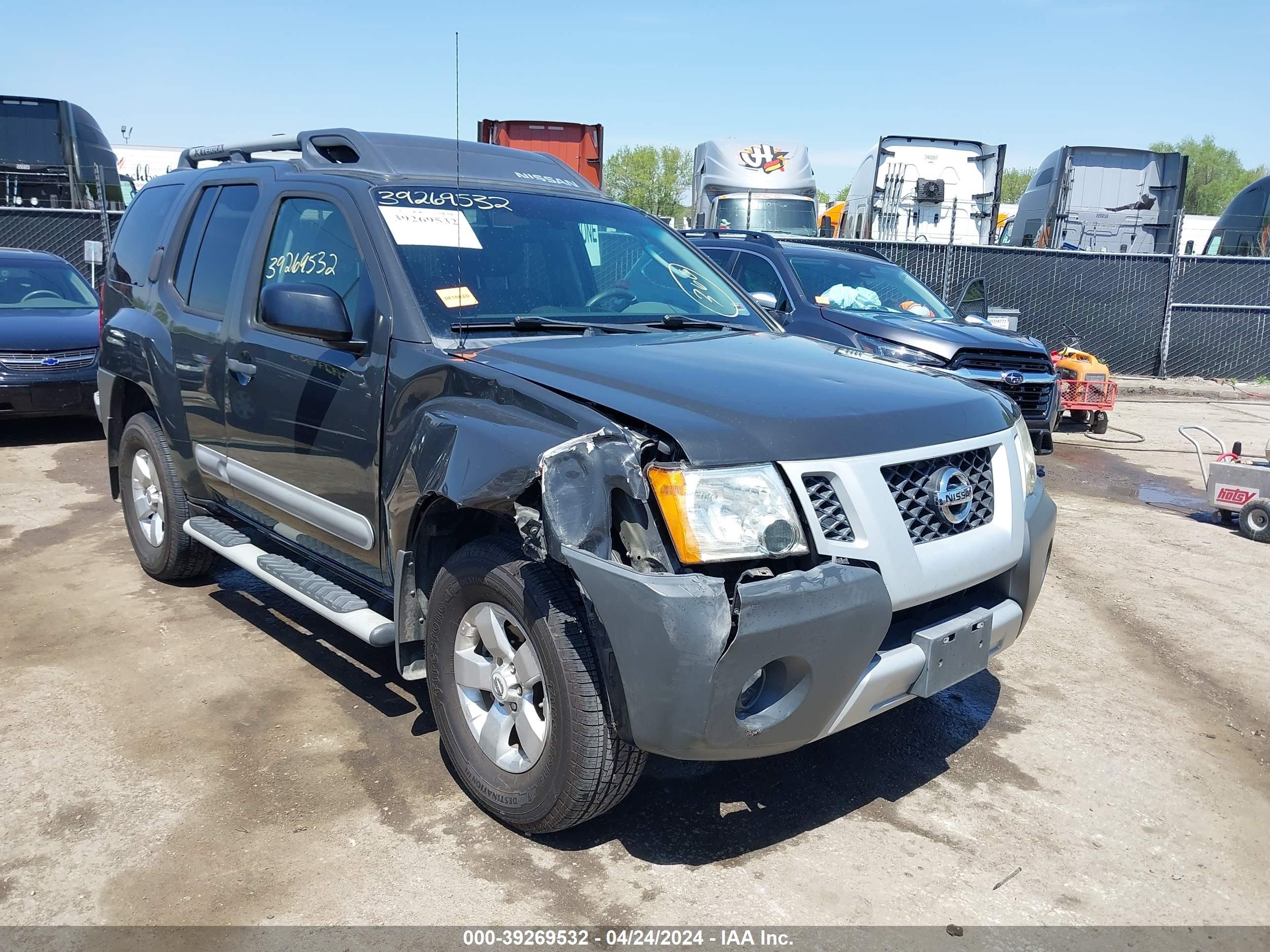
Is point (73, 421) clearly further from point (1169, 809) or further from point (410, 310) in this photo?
point (1169, 809)

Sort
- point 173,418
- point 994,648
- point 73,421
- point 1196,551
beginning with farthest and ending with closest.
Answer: point 73,421 < point 1196,551 < point 173,418 < point 994,648

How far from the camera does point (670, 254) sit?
4.48m

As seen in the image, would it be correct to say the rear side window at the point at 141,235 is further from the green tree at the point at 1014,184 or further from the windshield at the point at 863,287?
the green tree at the point at 1014,184

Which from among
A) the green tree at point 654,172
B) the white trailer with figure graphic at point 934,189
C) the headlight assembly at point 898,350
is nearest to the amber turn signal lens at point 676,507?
the headlight assembly at point 898,350

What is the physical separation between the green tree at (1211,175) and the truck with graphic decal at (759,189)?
65.9m

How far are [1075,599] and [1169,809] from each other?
224cm

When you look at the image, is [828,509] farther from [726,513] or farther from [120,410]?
[120,410]

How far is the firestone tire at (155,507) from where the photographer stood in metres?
4.93

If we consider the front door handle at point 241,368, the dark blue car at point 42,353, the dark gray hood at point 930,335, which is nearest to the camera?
the front door handle at point 241,368

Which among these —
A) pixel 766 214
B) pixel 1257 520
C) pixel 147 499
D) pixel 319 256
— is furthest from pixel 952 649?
pixel 766 214

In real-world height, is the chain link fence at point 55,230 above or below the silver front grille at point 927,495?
above

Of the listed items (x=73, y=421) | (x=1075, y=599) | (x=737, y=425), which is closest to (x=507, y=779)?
(x=737, y=425)

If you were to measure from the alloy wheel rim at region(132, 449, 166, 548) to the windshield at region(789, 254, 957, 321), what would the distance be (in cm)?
585

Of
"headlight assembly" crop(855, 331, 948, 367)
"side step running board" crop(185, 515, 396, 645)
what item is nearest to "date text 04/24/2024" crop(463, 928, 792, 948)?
"side step running board" crop(185, 515, 396, 645)
